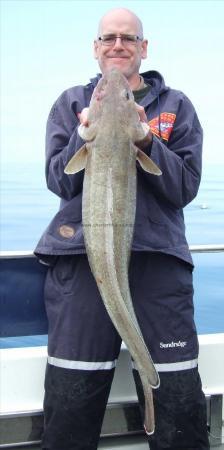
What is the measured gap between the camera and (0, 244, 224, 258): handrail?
3.24m

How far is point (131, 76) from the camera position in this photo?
293 centimetres

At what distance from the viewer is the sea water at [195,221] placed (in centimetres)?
379

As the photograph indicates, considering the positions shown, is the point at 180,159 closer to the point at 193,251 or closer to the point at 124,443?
the point at 193,251

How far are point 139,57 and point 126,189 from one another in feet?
2.25

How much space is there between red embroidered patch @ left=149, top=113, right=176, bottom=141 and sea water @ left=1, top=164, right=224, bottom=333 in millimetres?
469

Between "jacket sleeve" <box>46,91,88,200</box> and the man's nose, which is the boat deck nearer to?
"jacket sleeve" <box>46,91,88,200</box>

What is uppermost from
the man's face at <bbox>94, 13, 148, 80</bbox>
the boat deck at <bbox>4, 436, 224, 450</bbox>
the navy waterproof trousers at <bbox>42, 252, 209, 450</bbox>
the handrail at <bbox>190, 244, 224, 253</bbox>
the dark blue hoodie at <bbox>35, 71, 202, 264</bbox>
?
the man's face at <bbox>94, 13, 148, 80</bbox>

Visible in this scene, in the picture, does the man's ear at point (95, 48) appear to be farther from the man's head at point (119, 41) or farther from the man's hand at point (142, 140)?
the man's hand at point (142, 140)

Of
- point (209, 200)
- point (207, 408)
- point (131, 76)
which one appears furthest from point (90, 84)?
point (209, 200)

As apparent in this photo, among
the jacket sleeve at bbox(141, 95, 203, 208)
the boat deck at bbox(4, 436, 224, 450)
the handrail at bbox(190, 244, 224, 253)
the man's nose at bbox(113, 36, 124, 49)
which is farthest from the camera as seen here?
the handrail at bbox(190, 244, 224, 253)

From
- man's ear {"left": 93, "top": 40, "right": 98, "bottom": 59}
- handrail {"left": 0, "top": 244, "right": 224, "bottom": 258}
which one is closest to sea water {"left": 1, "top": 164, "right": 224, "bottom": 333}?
handrail {"left": 0, "top": 244, "right": 224, "bottom": 258}

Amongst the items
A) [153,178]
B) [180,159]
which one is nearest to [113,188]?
[153,178]

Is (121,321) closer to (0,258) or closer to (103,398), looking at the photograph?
(103,398)

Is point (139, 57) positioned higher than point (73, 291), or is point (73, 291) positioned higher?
point (139, 57)
